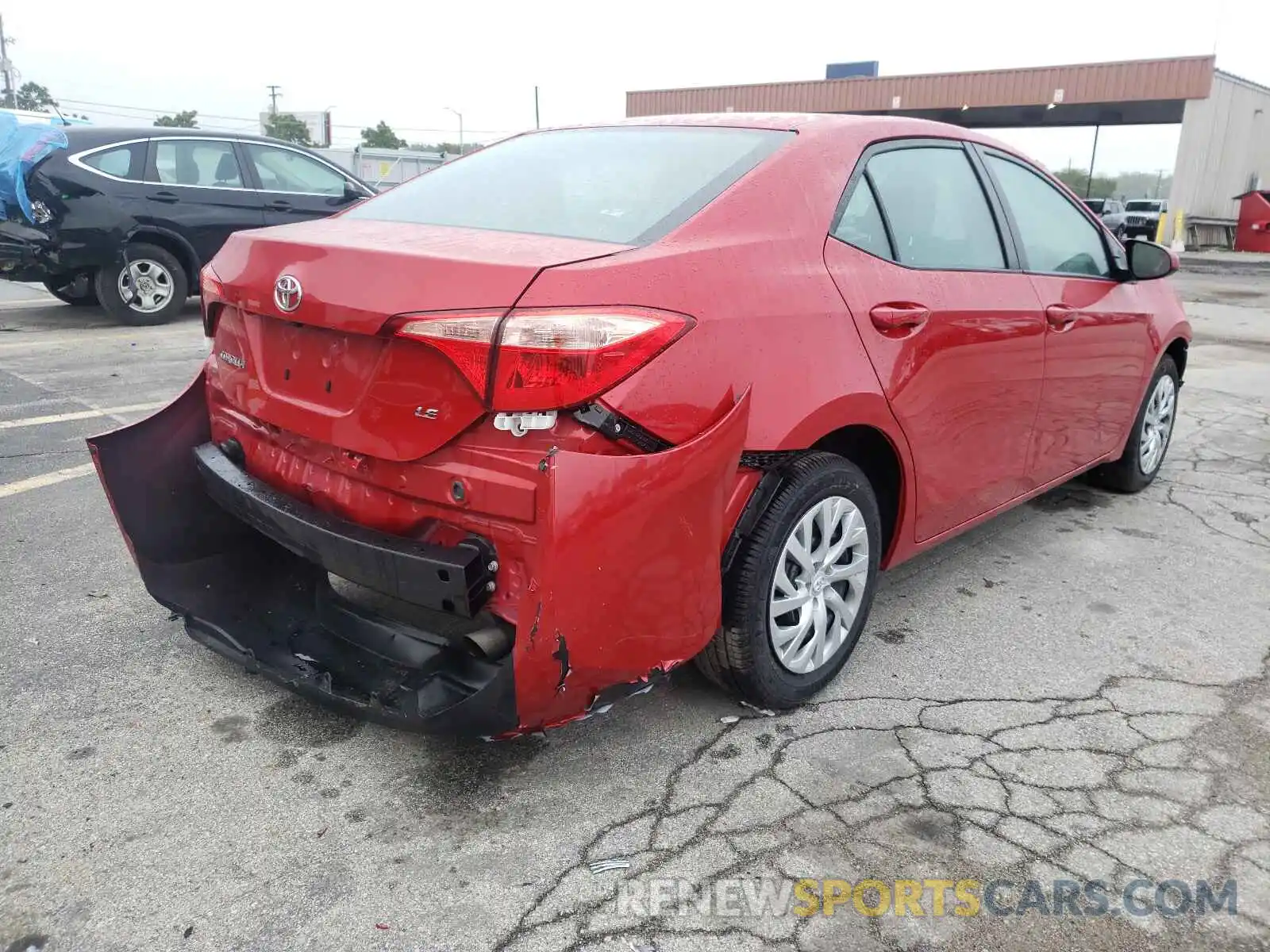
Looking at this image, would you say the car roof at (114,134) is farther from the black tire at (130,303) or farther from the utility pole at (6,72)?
the utility pole at (6,72)

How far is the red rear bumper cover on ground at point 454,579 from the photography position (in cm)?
202

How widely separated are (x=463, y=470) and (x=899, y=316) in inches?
55.5

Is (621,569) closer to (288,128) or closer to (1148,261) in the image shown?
(1148,261)

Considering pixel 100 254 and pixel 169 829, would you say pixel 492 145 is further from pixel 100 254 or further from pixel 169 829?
pixel 100 254

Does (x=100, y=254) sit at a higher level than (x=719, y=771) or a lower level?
higher

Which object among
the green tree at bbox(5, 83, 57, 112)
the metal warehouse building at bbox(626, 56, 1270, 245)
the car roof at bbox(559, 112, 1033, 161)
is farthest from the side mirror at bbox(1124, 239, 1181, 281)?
the green tree at bbox(5, 83, 57, 112)

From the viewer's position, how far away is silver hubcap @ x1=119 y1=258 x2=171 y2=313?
8.98 meters

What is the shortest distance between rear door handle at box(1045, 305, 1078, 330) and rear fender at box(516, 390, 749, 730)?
5.97ft

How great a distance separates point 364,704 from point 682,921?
2.98 ft

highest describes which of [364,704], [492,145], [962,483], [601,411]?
[492,145]

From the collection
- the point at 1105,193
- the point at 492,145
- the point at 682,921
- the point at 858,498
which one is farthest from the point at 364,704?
the point at 1105,193

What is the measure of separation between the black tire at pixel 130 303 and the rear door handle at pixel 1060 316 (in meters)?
8.25

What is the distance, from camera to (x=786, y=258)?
251 cm

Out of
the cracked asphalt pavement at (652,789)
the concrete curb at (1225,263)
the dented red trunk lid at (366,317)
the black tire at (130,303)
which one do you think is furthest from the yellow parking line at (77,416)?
the concrete curb at (1225,263)
